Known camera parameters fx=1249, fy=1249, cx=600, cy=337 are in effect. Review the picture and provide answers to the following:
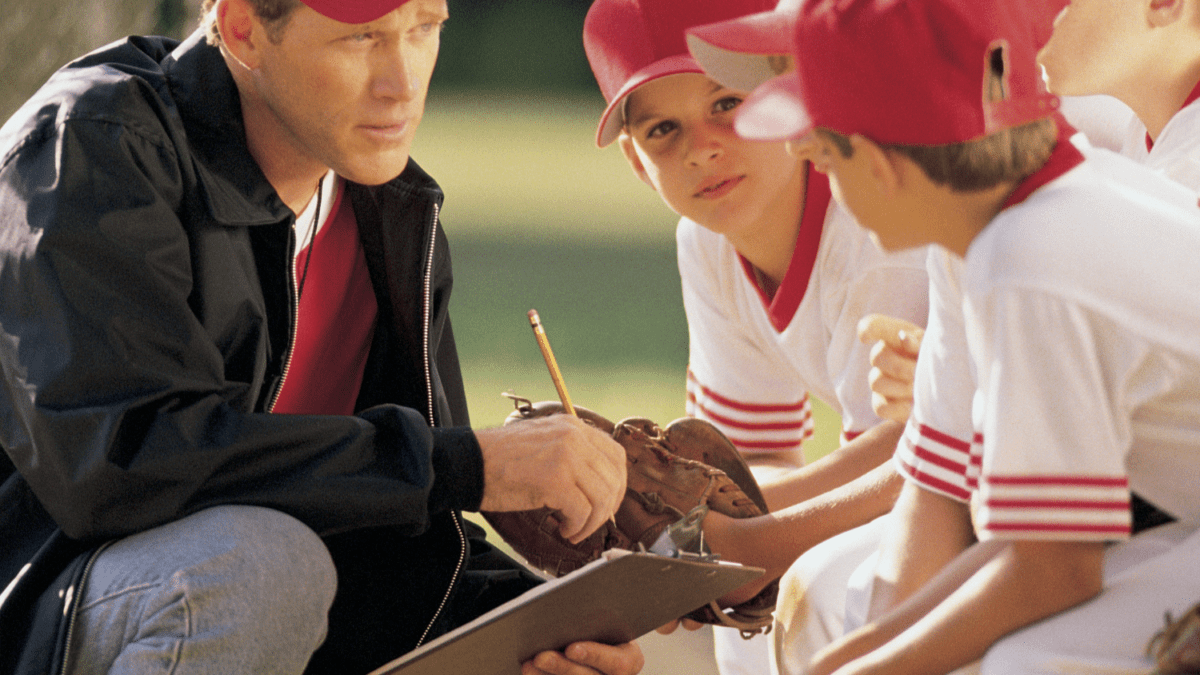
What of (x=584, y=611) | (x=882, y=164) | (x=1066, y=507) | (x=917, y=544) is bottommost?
(x=584, y=611)

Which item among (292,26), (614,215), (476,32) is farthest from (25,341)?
(476,32)

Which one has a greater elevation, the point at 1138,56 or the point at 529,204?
the point at 1138,56

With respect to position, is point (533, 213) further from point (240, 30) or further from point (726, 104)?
point (240, 30)

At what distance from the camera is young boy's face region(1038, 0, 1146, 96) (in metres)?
1.60

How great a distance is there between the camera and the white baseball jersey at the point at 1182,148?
4.98ft

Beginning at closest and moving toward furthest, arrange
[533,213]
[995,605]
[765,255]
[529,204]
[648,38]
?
[995,605]
[648,38]
[765,255]
[533,213]
[529,204]

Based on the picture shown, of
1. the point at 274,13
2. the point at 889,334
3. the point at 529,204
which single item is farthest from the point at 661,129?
the point at 529,204

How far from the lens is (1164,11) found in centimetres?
160

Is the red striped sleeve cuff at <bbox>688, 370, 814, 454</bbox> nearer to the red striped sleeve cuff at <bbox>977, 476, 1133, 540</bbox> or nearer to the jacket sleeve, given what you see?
the jacket sleeve

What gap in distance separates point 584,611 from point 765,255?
0.75 meters

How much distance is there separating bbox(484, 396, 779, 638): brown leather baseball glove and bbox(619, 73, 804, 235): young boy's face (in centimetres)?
33

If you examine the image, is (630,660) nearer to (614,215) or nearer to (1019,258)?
(1019,258)

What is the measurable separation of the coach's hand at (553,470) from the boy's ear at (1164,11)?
89cm

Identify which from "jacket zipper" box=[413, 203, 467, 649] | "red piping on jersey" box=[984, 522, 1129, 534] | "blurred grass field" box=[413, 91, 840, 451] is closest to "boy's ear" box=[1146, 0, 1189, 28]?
"red piping on jersey" box=[984, 522, 1129, 534]
